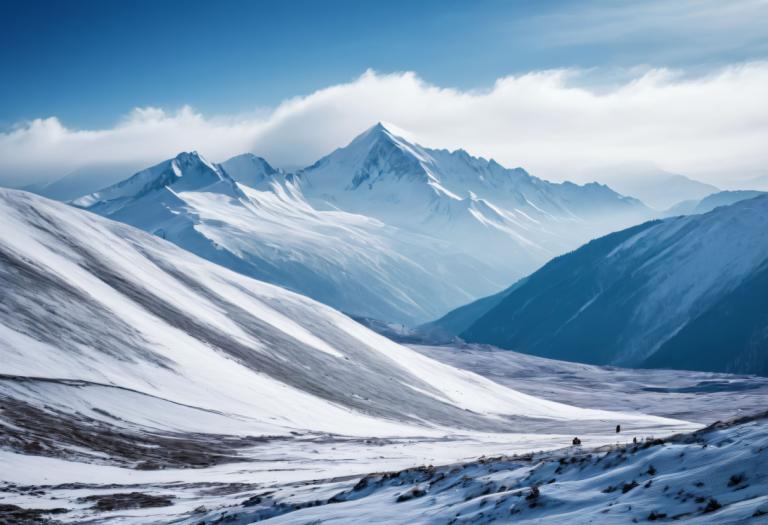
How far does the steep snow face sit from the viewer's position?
72.9 metres

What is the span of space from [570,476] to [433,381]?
111785mm

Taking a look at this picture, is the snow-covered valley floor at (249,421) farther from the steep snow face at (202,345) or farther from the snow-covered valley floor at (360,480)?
the steep snow face at (202,345)

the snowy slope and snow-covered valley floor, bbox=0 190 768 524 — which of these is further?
snow-covered valley floor, bbox=0 190 768 524

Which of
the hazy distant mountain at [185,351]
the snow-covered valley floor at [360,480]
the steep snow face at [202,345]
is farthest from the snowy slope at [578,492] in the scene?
the steep snow face at [202,345]

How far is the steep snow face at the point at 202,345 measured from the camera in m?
72.9

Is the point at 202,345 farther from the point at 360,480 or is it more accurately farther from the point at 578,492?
the point at 578,492

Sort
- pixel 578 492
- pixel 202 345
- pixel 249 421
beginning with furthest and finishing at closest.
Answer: pixel 202 345
pixel 249 421
pixel 578 492

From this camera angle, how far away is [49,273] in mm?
88875

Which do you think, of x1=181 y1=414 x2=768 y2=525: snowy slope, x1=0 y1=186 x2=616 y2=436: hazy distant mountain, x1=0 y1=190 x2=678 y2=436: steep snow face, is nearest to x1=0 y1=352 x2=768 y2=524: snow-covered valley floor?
x1=181 y1=414 x2=768 y2=525: snowy slope

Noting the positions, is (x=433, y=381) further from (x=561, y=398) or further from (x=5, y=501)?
(x=5, y=501)

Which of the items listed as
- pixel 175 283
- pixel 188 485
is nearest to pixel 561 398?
pixel 175 283

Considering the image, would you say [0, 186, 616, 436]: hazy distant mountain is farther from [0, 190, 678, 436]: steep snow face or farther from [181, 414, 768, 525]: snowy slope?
[181, 414, 768, 525]: snowy slope

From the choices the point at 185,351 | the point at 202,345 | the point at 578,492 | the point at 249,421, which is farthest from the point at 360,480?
the point at 202,345

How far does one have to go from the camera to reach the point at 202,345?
94.0 metres
